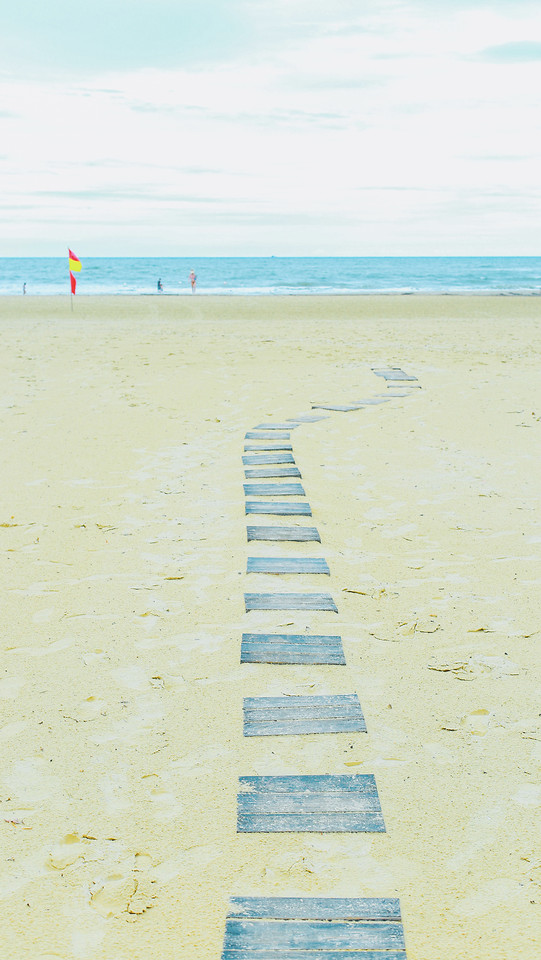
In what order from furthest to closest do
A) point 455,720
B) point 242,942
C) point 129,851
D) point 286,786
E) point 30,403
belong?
point 30,403 → point 455,720 → point 286,786 → point 129,851 → point 242,942

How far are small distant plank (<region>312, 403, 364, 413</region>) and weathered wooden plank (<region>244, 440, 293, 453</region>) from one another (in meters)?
1.82

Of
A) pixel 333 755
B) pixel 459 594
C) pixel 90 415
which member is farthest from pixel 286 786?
pixel 90 415

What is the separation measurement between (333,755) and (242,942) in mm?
953

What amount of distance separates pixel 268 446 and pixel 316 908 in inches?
229

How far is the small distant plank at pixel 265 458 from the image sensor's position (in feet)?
24.2

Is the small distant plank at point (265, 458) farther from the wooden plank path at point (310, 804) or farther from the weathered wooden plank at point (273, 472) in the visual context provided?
the wooden plank path at point (310, 804)

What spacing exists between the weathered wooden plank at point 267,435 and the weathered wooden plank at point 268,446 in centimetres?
18

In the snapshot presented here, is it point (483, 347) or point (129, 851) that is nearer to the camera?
point (129, 851)

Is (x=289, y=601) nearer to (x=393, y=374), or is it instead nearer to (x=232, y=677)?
(x=232, y=677)

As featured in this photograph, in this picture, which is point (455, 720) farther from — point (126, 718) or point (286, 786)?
point (126, 718)

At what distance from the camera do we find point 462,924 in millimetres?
2371

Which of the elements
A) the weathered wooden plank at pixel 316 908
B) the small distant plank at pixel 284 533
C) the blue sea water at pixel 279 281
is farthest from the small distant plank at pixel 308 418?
the blue sea water at pixel 279 281

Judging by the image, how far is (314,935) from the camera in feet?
7.59

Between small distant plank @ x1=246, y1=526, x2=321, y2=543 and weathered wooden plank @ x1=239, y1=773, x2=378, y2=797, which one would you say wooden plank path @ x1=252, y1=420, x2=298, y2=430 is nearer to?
small distant plank @ x1=246, y1=526, x2=321, y2=543
